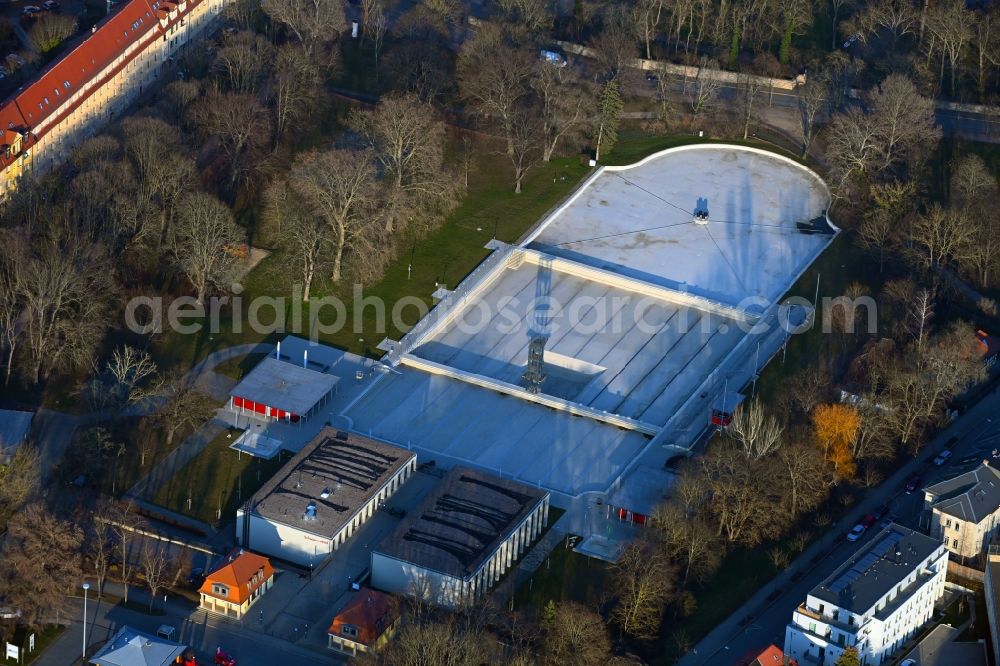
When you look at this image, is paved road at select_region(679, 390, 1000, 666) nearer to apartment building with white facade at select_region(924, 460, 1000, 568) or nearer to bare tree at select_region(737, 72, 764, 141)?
apartment building with white facade at select_region(924, 460, 1000, 568)

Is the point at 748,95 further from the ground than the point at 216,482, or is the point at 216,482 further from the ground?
the point at 748,95

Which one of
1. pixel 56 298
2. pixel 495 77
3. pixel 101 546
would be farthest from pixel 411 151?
pixel 101 546

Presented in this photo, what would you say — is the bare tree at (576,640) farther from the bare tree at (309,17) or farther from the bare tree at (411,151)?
the bare tree at (309,17)

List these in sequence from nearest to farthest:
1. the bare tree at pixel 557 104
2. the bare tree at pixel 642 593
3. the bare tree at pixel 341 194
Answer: the bare tree at pixel 642 593 → the bare tree at pixel 341 194 → the bare tree at pixel 557 104

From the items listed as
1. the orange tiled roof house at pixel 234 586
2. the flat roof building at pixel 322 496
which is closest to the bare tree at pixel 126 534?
the orange tiled roof house at pixel 234 586

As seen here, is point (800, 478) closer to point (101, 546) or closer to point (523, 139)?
point (101, 546)
